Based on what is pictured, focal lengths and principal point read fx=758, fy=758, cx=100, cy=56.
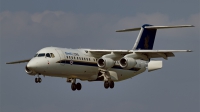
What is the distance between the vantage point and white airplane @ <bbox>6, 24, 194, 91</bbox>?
42719 mm

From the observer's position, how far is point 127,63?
4388 cm

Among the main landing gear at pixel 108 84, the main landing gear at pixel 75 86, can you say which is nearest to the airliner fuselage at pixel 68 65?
the main landing gear at pixel 108 84

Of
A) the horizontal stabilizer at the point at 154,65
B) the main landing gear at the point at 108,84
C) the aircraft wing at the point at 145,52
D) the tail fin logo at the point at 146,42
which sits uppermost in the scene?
the tail fin logo at the point at 146,42

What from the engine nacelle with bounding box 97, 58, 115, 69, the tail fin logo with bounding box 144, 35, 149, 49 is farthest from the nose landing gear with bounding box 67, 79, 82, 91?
the tail fin logo with bounding box 144, 35, 149, 49

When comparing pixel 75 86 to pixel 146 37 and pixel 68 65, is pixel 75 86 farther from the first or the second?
pixel 146 37

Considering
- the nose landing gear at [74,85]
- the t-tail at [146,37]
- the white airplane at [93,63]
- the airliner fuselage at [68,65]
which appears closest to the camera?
the airliner fuselage at [68,65]

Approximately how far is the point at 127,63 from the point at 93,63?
7.42 ft

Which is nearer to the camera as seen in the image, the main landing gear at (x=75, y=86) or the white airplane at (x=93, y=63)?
the white airplane at (x=93, y=63)

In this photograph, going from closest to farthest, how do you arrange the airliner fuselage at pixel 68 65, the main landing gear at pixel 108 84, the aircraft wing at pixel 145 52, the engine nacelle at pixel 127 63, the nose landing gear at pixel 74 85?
the airliner fuselage at pixel 68 65
the engine nacelle at pixel 127 63
the aircraft wing at pixel 145 52
the main landing gear at pixel 108 84
the nose landing gear at pixel 74 85

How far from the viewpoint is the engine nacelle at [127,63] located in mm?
43906

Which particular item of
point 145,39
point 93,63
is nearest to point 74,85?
point 93,63

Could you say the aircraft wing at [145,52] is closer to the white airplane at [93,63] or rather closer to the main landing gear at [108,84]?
the white airplane at [93,63]

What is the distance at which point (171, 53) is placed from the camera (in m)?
44.8

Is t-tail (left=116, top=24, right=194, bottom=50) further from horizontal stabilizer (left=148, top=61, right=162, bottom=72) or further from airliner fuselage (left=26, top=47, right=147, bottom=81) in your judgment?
horizontal stabilizer (left=148, top=61, right=162, bottom=72)
